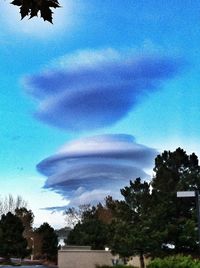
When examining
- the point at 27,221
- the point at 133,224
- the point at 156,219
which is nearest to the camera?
the point at 156,219

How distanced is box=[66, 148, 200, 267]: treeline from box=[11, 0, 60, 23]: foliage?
3369 cm

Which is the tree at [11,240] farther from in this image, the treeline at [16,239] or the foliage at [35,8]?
the foliage at [35,8]

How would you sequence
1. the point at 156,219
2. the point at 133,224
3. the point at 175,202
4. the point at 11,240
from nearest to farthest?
the point at 156,219 → the point at 133,224 → the point at 175,202 → the point at 11,240

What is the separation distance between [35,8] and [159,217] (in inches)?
1375

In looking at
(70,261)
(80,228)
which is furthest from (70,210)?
(70,261)

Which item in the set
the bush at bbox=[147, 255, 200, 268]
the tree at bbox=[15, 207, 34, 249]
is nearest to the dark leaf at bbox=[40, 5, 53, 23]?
the bush at bbox=[147, 255, 200, 268]

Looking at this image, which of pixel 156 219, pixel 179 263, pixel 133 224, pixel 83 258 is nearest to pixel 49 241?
pixel 83 258

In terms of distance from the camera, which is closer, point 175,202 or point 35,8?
point 35,8

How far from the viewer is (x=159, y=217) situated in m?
36.7

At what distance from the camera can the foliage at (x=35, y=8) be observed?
112 inches

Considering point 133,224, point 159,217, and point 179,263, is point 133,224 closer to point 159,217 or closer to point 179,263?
point 159,217

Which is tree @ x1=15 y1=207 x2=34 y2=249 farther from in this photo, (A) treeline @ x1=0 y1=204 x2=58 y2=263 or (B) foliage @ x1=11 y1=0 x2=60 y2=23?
(B) foliage @ x1=11 y1=0 x2=60 y2=23

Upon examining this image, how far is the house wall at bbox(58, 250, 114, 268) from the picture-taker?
45.9 metres

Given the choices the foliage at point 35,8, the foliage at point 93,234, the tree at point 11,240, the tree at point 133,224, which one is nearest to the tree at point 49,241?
the tree at point 11,240
